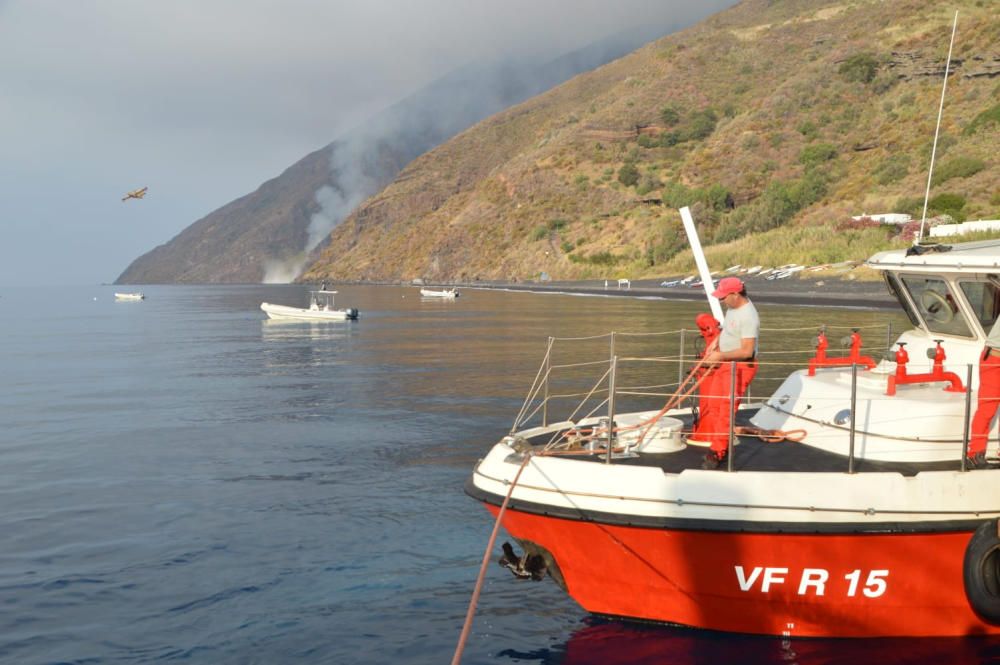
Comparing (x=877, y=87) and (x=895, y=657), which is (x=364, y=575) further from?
(x=877, y=87)

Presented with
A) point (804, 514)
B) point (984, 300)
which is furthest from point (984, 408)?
point (804, 514)

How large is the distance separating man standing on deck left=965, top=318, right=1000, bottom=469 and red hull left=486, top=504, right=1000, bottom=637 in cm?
83

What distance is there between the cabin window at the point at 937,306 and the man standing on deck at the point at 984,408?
2.22ft

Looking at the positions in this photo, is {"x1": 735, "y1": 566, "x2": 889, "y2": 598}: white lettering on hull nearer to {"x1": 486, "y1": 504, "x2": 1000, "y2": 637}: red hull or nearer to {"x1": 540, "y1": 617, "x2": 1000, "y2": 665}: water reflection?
{"x1": 486, "y1": 504, "x2": 1000, "y2": 637}: red hull

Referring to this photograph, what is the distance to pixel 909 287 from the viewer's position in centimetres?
940

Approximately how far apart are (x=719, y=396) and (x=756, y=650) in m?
2.32

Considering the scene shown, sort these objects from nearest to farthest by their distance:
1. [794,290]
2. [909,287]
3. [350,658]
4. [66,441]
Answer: [350,658] → [909,287] → [66,441] → [794,290]

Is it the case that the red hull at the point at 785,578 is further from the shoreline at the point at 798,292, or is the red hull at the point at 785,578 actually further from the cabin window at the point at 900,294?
the shoreline at the point at 798,292

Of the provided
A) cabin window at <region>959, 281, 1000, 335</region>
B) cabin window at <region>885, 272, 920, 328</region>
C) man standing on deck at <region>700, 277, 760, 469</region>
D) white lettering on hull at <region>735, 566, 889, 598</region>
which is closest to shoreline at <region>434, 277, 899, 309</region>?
cabin window at <region>885, 272, 920, 328</region>

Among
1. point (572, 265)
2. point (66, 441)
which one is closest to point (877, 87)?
point (572, 265)

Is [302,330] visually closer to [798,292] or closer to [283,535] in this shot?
[798,292]

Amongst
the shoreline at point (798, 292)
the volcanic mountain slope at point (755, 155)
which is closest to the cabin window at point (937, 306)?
the shoreline at point (798, 292)

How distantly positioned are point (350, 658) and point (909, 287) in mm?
6844

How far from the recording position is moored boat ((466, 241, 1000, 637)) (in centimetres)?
750
